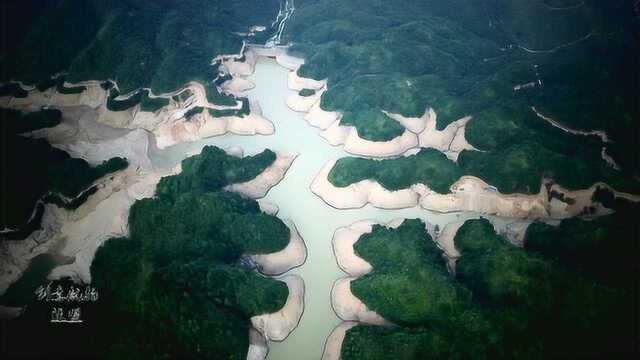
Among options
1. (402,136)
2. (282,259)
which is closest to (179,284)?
(282,259)

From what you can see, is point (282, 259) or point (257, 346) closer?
point (257, 346)

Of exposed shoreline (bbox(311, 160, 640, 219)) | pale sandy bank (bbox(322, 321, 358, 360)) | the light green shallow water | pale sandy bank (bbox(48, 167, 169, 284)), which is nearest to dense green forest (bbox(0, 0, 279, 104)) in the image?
the light green shallow water

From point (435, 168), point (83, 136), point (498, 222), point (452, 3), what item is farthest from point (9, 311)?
point (452, 3)

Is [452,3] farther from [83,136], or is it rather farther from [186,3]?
[83,136]

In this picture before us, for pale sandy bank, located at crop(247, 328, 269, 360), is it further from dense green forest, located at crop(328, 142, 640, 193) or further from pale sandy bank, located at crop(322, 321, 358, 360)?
dense green forest, located at crop(328, 142, 640, 193)

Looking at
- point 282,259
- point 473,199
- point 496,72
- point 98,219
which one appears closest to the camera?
point 282,259

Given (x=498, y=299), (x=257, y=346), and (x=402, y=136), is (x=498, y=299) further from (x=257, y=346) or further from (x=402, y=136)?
(x=402, y=136)
